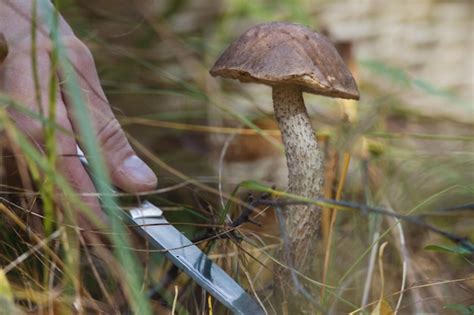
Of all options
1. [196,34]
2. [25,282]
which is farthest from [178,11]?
[25,282]

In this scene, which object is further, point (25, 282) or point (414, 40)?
point (414, 40)

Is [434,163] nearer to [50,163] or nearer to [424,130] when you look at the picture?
[424,130]

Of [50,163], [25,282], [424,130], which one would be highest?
[50,163]

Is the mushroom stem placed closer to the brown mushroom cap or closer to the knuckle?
the brown mushroom cap

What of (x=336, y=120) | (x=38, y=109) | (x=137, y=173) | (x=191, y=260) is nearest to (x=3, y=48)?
(x=38, y=109)

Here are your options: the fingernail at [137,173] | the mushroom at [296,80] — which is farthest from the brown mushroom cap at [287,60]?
the fingernail at [137,173]

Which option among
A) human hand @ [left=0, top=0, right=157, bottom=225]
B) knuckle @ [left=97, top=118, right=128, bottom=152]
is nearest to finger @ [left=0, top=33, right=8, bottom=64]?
human hand @ [left=0, top=0, right=157, bottom=225]
